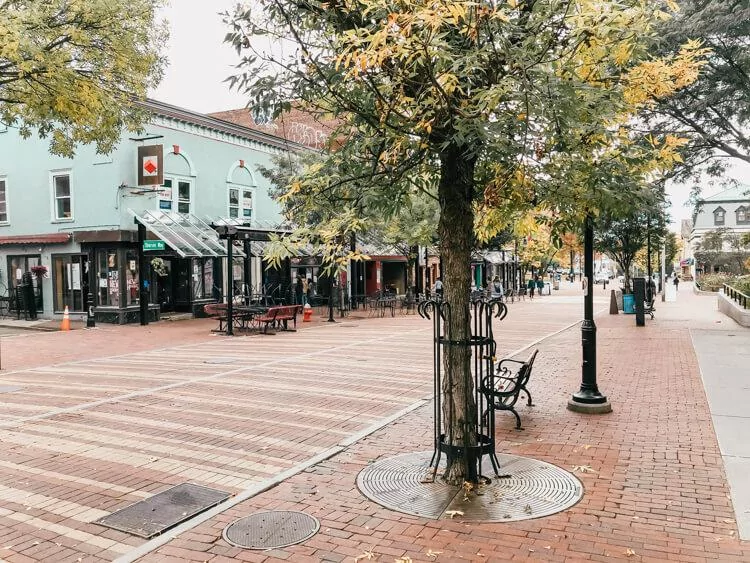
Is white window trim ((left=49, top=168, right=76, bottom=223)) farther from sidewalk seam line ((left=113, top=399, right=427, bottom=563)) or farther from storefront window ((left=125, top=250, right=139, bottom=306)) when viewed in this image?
sidewalk seam line ((left=113, top=399, right=427, bottom=563))

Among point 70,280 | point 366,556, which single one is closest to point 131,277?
point 70,280

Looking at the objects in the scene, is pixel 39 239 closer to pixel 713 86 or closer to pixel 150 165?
pixel 150 165

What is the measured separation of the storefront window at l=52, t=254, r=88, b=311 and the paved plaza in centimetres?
988

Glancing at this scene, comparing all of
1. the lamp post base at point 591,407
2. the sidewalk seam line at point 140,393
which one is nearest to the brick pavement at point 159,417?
the sidewalk seam line at point 140,393

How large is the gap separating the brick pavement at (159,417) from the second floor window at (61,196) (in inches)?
356

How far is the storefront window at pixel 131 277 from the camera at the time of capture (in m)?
22.9

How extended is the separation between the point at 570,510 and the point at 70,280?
76.9ft

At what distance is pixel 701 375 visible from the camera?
11117mm

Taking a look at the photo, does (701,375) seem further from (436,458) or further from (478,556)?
(478,556)

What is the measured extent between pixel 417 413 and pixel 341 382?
8.72ft

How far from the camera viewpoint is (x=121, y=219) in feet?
74.4

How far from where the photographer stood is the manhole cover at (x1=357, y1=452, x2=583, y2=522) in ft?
16.7

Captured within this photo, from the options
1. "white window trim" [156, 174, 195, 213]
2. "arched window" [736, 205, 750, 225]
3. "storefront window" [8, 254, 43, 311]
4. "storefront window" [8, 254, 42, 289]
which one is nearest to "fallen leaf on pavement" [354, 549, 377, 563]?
"white window trim" [156, 174, 195, 213]

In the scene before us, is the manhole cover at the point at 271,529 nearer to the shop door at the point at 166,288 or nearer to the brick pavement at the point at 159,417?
the brick pavement at the point at 159,417
